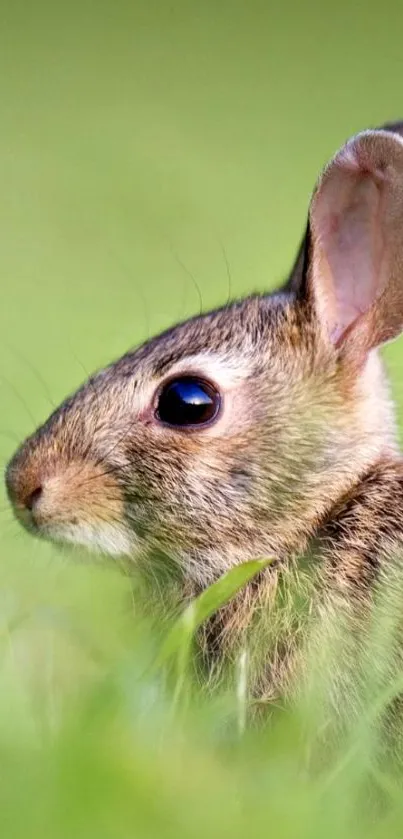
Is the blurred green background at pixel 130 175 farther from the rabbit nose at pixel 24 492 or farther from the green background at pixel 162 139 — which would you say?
the rabbit nose at pixel 24 492

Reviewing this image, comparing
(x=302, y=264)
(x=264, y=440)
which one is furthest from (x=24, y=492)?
(x=302, y=264)

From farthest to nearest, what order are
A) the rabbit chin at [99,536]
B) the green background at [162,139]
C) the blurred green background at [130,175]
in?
the green background at [162,139] → the blurred green background at [130,175] → the rabbit chin at [99,536]

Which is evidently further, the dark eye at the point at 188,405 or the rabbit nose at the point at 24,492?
the dark eye at the point at 188,405

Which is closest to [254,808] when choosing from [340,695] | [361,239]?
[340,695]

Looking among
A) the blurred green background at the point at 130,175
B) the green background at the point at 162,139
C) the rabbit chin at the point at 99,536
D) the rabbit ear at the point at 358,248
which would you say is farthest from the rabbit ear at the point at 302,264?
the green background at the point at 162,139

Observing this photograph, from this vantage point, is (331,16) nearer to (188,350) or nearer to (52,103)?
(52,103)

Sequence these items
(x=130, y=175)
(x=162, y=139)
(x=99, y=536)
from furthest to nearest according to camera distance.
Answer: (x=162, y=139) < (x=130, y=175) < (x=99, y=536)

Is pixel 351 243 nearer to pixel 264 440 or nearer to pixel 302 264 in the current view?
pixel 302 264
